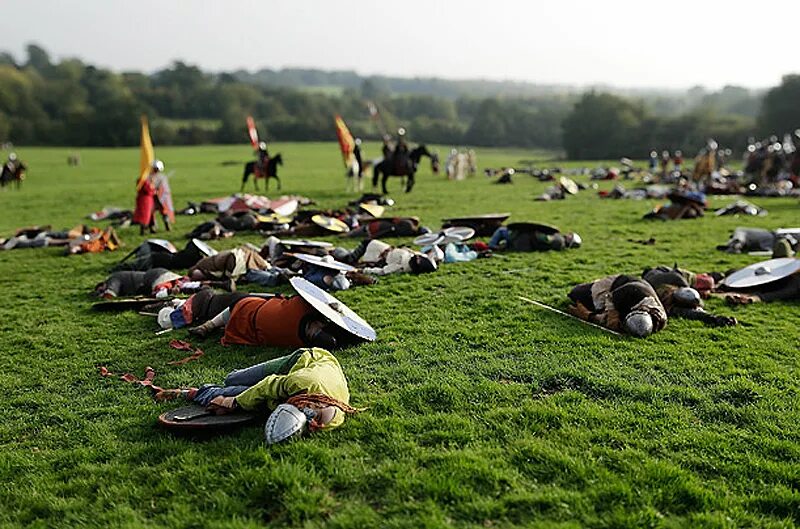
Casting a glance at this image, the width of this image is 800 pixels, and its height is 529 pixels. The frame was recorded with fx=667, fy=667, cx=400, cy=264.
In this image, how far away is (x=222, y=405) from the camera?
528 centimetres

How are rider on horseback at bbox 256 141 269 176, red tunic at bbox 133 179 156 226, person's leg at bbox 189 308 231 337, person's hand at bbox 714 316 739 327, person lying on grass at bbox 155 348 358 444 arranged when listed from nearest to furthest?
person lying on grass at bbox 155 348 358 444 < person's leg at bbox 189 308 231 337 < person's hand at bbox 714 316 739 327 < red tunic at bbox 133 179 156 226 < rider on horseback at bbox 256 141 269 176

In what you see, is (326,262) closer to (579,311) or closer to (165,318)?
(165,318)

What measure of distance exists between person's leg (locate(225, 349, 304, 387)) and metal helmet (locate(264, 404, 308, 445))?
0.69 metres

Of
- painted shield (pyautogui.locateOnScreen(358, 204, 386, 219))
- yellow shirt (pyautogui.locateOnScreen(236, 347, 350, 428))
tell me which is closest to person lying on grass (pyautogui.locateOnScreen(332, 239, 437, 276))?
yellow shirt (pyautogui.locateOnScreen(236, 347, 350, 428))

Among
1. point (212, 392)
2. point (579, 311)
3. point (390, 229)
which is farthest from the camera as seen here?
point (390, 229)

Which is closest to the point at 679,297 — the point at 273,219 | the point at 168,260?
the point at 168,260

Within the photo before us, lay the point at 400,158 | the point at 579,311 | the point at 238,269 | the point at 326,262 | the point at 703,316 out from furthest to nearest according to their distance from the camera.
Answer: the point at 400,158
the point at 238,269
the point at 326,262
the point at 579,311
the point at 703,316

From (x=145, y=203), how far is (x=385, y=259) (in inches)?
303

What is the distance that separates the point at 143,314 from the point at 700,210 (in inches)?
594

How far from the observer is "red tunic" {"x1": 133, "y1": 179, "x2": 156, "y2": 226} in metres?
16.2

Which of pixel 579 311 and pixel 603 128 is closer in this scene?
pixel 579 311

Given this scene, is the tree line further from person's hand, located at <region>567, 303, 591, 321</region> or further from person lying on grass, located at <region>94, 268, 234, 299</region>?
person's hand, located at <region>567, 303, 591, 321</region>

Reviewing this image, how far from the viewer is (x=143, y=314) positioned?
9.06 metres

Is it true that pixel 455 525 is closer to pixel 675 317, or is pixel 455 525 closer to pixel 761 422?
pixel 761 422
